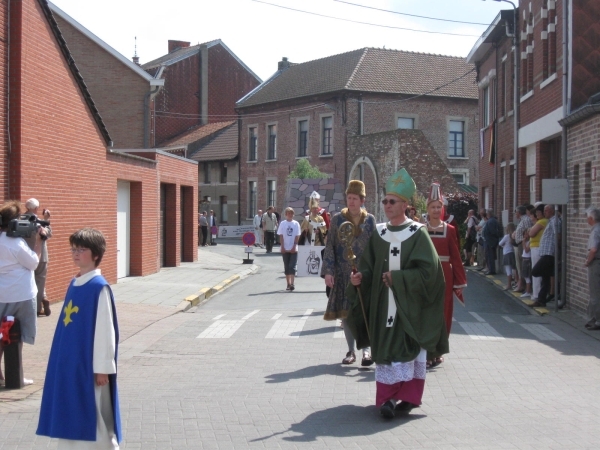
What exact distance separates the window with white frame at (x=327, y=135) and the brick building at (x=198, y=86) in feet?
37.6

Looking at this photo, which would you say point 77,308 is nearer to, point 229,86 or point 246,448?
point 246,448

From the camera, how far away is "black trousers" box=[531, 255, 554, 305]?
16.0 metres

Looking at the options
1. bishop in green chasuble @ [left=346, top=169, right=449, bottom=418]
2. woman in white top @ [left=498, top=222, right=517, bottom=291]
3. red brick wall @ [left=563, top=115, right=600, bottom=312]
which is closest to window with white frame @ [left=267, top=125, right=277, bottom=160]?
woman in white top @ [left=498, top=222, right=517, bottom=291]

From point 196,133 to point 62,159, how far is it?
42.7m

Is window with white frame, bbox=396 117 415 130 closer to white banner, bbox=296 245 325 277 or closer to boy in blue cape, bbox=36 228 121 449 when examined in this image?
white banner, bbox=296 245 325 277

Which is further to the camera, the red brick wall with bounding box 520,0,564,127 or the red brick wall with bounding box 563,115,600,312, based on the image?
the red brick wall with bounding box 520,0,564,127

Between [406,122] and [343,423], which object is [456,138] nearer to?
[406,122]

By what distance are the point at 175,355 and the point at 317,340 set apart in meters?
1.96

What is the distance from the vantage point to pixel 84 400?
5164 millimetres

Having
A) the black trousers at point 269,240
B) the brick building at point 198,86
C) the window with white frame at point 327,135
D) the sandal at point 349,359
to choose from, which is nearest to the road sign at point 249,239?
the black trousers at point 269,240

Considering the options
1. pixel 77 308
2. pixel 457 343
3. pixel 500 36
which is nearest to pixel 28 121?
pixel 457 343

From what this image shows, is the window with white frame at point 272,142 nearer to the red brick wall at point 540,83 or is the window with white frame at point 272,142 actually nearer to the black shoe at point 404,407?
the red brick wall at point 540,83

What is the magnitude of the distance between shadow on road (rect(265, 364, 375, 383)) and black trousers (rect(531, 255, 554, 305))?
7494 millimetres

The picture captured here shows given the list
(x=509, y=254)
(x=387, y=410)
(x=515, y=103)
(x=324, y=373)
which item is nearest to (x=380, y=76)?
(x=515, y=103)
